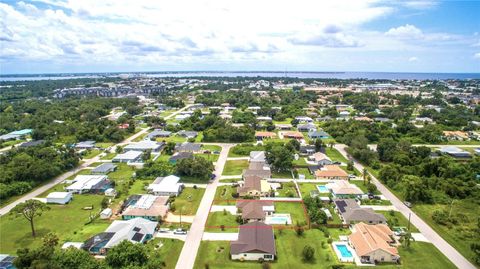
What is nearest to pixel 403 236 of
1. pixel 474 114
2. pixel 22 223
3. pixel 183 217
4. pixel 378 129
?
pixel 183 217

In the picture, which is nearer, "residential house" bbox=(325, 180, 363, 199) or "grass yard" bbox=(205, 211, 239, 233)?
"grass yard" bbox=(205, 211, 239, 233)

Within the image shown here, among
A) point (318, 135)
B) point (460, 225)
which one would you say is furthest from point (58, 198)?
point (318, 135)

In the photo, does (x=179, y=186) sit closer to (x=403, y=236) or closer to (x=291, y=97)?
(x=403, y=236)

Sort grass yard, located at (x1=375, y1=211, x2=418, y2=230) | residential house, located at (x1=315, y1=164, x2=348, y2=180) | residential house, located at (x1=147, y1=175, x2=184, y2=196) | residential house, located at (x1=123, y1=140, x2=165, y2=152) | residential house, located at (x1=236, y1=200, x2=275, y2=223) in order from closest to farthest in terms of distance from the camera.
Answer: grass yard, located at (x1=375, y1=211, x2=418, y2=230) → residential house, located at (x1=236, y1=200, x2=275, y2=223) → residential house, located at (x1=147, y1=175, x2=184, y2=196) → residential house, located at (x1=315, y1=164, x2=348, y2=180) → residential house, located at (x1=123, y1=140, x2=165, y2=152)

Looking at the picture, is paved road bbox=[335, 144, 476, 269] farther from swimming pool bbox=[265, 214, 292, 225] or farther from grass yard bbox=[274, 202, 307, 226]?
swimming pool bbox=[265, 214, 292, 225]

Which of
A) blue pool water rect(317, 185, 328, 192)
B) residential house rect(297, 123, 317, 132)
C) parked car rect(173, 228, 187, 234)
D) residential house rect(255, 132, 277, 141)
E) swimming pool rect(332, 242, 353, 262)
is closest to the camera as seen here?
swimming pool rect(332, 242, 353, 262)

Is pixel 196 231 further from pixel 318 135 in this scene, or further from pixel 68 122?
pixel 68 122

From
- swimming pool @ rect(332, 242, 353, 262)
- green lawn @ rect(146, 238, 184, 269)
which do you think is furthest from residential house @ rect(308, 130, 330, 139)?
green lawn @ rect(146, 238, 184, 269)
